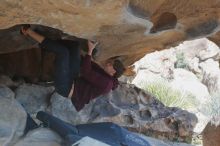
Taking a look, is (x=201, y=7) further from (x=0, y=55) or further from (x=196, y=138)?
(x=196, y=138)

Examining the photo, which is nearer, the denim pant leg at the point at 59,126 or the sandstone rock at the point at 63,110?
the denim pant leg at the point at 59,126

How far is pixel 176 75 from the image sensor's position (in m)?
14.8

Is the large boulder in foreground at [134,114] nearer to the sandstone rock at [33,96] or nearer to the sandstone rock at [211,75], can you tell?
the sandstone rock at [33,96]

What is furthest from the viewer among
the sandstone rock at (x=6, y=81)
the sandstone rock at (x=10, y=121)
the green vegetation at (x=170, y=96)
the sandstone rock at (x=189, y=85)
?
the sandstone rock at (x=189, y=85)

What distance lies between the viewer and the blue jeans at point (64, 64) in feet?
13.3

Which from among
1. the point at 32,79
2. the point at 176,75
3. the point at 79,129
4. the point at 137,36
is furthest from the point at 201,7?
the point at 176,75

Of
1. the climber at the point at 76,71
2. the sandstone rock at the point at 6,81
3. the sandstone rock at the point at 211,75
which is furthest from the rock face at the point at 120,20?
the sandstone rock at the point at 211,75

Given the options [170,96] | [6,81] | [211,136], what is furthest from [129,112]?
[170,96]

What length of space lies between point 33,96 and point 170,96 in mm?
6494

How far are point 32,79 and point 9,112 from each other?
1.53 meters

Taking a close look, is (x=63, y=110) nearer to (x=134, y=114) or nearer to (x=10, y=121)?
(x=134, y=114)

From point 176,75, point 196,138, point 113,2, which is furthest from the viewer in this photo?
point 176,75

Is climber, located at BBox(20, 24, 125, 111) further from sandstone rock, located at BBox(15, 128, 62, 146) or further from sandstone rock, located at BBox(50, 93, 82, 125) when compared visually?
sandstone rock, located at BBox(50, 93, 82, 125)

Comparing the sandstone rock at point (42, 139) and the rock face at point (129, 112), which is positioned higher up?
the sandstone rock at point (42, 139)
